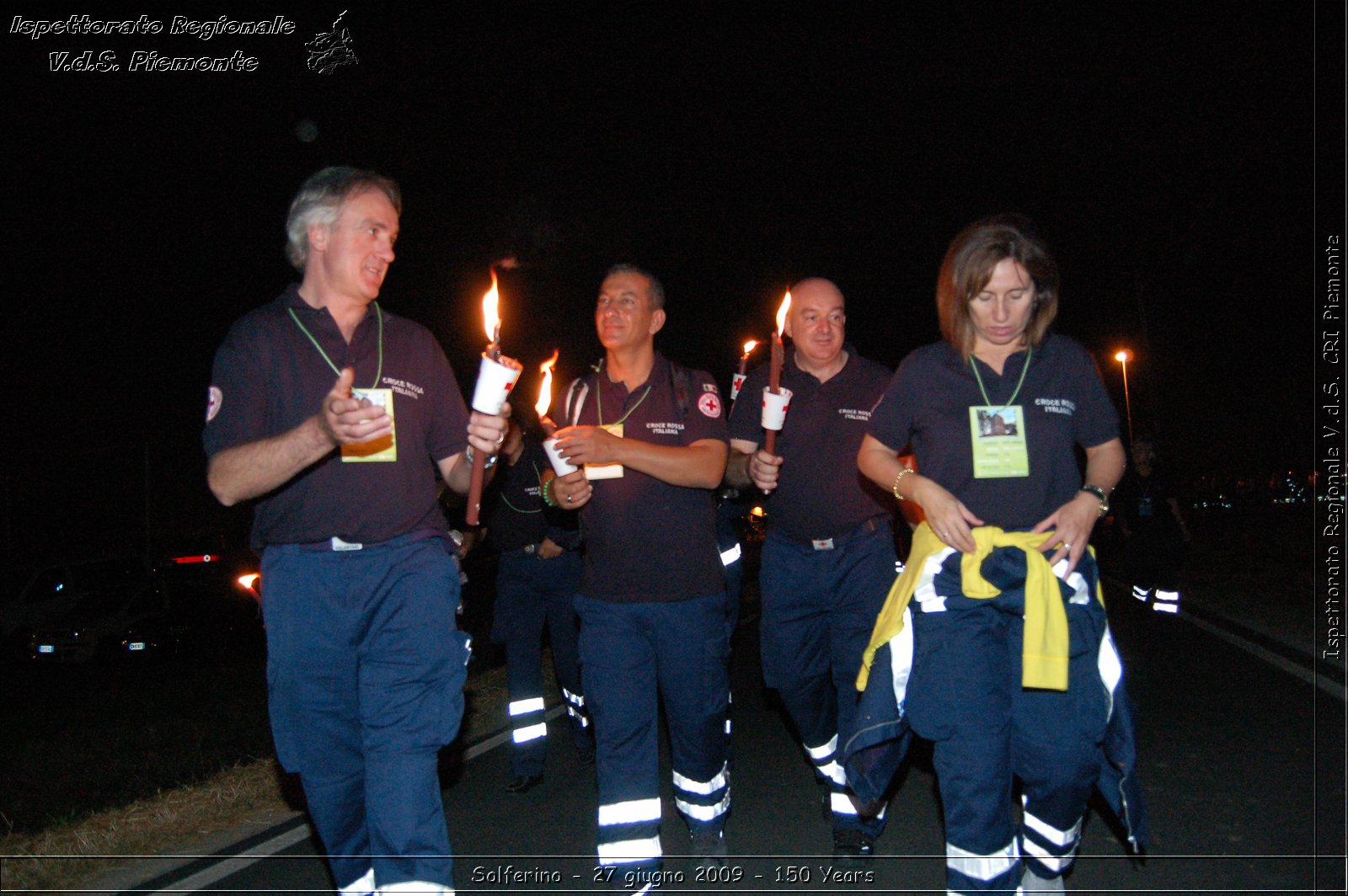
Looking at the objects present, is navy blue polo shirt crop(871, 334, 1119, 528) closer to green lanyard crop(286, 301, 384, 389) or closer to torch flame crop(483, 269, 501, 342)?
torch flame crop(483, 269, 501, 342)

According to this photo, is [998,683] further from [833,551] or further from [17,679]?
[17,679]

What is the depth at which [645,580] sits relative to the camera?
4477 millimetres

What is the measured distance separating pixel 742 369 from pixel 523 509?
6.03 ft

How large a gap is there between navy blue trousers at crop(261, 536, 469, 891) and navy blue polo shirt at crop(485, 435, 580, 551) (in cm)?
294

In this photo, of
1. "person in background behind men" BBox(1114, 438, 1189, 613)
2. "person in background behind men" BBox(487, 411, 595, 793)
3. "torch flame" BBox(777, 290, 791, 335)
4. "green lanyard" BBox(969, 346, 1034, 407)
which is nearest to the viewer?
"green lanyard" BBox(969, 346, 1034, 407)

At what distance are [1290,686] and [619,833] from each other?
21.3 ft

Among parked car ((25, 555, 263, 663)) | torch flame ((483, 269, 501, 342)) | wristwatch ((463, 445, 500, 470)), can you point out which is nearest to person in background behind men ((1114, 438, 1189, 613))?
wristwatch ((463, 445, 500, 470))

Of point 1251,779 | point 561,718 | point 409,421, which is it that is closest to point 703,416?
point 409,421

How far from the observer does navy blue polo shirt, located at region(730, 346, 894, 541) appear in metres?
5.05

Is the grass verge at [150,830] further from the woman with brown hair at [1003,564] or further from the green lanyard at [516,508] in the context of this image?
the woman with brown hair at [1003,564]

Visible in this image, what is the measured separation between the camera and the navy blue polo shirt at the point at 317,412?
329 cm

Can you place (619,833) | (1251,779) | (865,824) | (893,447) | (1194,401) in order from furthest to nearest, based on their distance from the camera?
(1194,401), (1251,779), (865,824), (619,833), (893,447)

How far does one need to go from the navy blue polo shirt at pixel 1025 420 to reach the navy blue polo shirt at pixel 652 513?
115cm

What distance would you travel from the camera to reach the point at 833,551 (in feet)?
16.4
